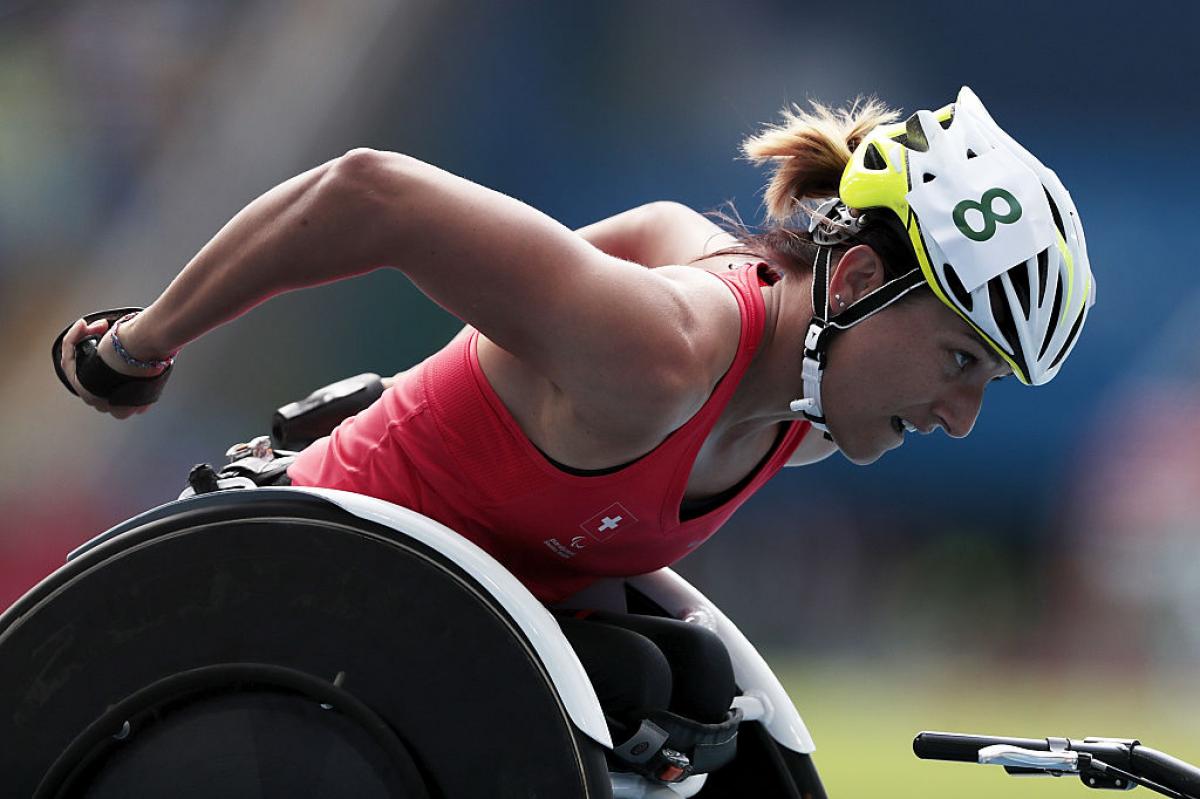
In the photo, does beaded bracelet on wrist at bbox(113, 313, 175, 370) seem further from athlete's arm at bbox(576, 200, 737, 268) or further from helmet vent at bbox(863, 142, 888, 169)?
helmet vent at bbox(863, 142, 888, 169)

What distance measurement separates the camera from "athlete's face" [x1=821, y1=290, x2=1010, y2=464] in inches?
61.3

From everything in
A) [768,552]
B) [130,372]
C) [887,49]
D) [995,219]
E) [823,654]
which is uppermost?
[887,49]

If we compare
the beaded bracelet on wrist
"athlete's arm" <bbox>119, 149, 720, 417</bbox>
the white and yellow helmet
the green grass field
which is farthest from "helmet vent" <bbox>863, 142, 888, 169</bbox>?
the green grass field

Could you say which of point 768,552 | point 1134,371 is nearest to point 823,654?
point 768,552

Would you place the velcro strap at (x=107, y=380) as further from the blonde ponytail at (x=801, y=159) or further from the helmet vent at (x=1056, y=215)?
the helmet vent at (x=1056, y=215)

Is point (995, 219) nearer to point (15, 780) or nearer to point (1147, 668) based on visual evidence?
point (15, 780)

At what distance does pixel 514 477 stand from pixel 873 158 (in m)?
0.58

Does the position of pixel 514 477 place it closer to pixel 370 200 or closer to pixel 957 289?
pixel 370 200

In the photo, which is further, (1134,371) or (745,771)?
(1134,371)

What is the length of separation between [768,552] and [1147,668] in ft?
3.64

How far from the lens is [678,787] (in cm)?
154

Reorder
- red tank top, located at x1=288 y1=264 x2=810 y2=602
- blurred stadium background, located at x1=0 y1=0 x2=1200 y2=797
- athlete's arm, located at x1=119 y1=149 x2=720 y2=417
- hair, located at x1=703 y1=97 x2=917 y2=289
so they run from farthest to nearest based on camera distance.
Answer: blurred stadium background, located at x1=0 y1=0 x2=1200 y2=797, hair, located at x1=703 y1=97 x2=917 y2=289, red tank top, located at x1=288 y1=264 x2=810 y2=602, athlete's arm, located at x1=119 y1=149 x2=720 y2=417

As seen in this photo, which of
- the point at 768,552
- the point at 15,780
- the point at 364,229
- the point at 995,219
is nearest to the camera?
the point at 15,780

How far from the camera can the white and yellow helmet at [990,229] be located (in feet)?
4.91
